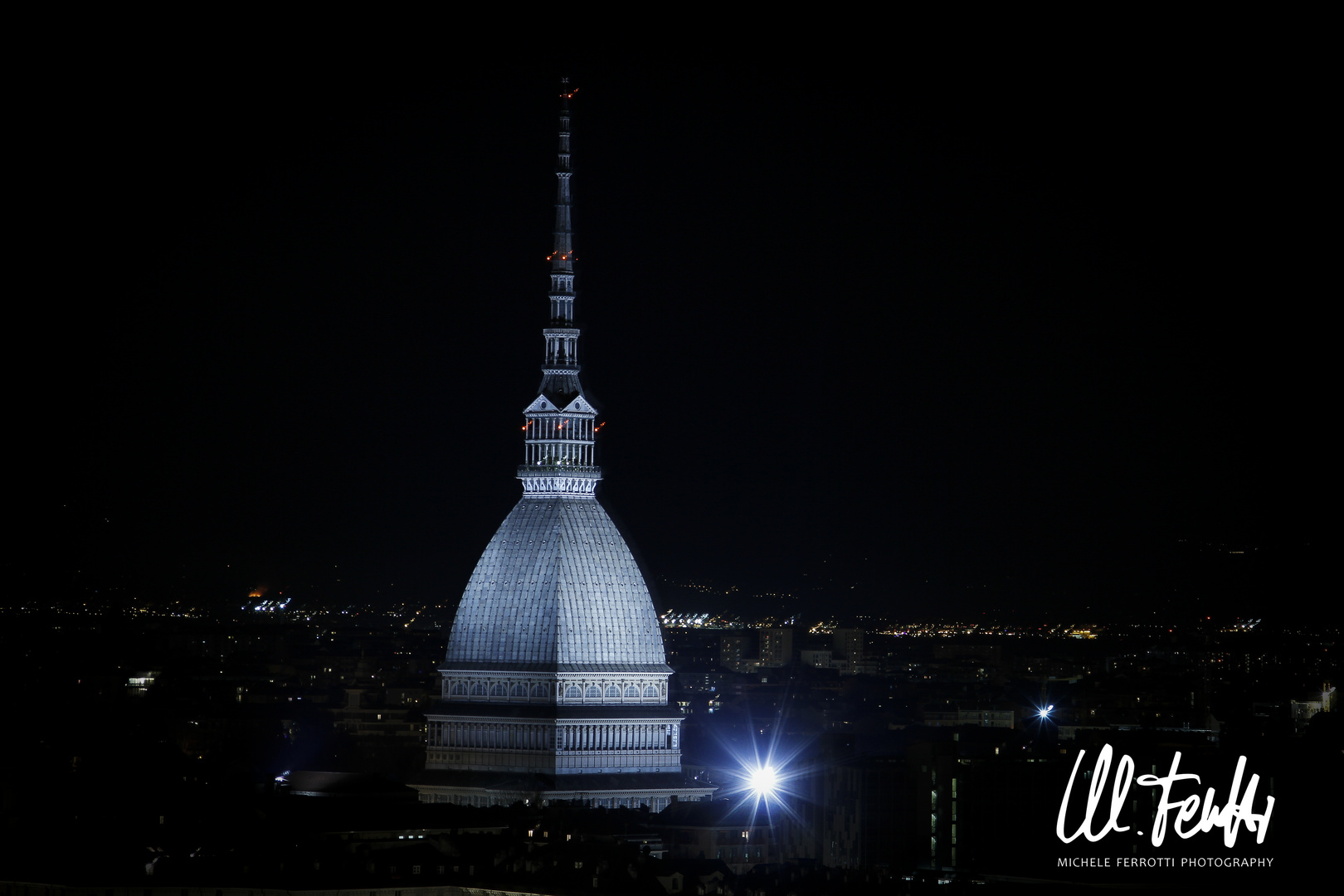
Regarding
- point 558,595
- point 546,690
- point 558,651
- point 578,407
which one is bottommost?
point 546,690

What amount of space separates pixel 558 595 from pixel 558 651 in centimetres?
186

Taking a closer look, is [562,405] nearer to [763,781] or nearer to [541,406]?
[541,406]

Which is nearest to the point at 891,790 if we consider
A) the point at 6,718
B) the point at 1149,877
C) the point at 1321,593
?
the point at 1149,877

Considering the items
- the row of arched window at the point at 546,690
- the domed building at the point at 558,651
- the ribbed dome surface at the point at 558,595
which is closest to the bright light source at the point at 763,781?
the domed building at the point at 558,651

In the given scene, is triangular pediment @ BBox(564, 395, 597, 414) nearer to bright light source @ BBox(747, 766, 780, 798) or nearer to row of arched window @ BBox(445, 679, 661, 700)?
row of arched window @ BBox(445, 679, 661, 700)

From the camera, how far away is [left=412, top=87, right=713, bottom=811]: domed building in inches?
4050

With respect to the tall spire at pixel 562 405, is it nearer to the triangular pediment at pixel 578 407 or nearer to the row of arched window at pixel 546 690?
the triangular pediment at pixel 578 407

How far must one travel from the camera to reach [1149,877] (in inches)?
3597

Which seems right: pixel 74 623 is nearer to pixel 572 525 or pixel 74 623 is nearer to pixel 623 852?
pixel 572 525

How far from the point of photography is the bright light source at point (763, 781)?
11206 cm

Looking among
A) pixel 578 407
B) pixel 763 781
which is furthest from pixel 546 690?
pixel 763 781

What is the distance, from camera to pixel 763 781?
116 meters

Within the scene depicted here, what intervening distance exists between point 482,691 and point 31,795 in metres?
14.1

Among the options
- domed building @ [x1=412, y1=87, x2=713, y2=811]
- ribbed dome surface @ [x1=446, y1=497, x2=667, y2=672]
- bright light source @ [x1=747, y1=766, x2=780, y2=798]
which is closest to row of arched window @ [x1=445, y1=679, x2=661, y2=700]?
domed building @ [x1=412, y1=87, x2=713, y2=811]
